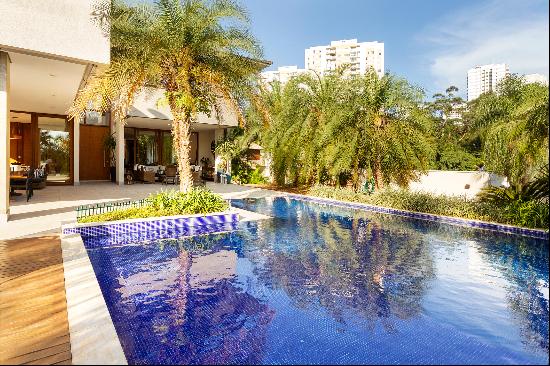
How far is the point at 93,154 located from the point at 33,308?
18.3 meters

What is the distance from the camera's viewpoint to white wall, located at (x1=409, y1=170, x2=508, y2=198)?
16.2 metres

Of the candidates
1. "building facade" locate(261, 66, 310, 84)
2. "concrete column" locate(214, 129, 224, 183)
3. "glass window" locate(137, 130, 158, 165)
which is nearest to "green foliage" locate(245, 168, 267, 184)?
"concrete column" locate(214, 129, 224, 183)

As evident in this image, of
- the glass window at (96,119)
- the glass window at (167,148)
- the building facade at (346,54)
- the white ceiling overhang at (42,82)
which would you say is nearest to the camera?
the white ceiling overhang at (42,82)

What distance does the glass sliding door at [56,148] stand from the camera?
62.4 feet

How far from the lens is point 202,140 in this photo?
25109mm

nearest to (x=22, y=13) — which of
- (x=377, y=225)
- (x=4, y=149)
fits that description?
(x=4, y=149)

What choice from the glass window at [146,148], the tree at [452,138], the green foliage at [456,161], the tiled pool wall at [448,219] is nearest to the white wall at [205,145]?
the glass window at [146,148]

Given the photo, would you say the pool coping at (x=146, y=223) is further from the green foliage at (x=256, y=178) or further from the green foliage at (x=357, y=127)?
the green foliage at (x=256, y=178)

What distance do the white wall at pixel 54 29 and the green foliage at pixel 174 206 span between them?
12.2ft

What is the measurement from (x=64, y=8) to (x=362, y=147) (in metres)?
10.9

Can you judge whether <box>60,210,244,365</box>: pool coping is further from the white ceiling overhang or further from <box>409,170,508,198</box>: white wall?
<box>409,170,508,198</box>: white wall

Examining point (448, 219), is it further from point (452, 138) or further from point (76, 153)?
point (452, 138)

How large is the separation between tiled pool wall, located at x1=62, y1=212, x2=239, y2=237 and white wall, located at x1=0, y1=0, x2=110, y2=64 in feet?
13.1

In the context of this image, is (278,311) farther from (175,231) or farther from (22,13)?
(22,13)
